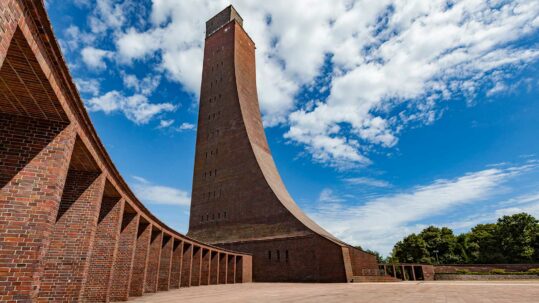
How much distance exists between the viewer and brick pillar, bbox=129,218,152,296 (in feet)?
31.6

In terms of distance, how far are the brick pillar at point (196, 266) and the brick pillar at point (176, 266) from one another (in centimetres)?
207

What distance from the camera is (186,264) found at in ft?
48.1

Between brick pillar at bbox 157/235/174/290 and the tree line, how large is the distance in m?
35.9

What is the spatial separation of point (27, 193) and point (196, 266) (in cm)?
1254

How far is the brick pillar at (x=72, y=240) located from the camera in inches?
234

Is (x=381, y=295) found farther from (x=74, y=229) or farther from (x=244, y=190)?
(x=244, y=190)

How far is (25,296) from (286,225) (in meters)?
16.9

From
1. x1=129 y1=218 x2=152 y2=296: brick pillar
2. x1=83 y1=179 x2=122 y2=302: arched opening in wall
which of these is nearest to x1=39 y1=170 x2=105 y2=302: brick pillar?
x1=83 y1=179 x2=122 y2=302: arched opening in wall

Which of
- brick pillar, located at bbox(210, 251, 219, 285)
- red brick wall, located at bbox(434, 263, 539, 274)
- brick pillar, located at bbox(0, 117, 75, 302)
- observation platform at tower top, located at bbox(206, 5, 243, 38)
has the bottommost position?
red brick wall, located at bbox(434, 263, 539, 274)

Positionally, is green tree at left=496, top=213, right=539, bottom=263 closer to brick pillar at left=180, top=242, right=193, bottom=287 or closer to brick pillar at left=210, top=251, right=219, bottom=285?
brick pillar at left=210, top=251, right=219, bottom=285

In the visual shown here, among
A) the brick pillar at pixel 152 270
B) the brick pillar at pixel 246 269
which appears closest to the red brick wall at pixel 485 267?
the brick pillar at pixel 246 269

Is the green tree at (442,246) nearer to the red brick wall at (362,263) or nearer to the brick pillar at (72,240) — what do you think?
the red brick wall at (362,263)

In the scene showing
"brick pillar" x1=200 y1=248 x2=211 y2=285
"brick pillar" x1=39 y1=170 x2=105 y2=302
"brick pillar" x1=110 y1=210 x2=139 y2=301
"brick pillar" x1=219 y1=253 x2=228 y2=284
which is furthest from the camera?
"brick pillar" x1=219 y1=253 x2=228 y2=284

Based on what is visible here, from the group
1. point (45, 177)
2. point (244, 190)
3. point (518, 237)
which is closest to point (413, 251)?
point (518, 237)
